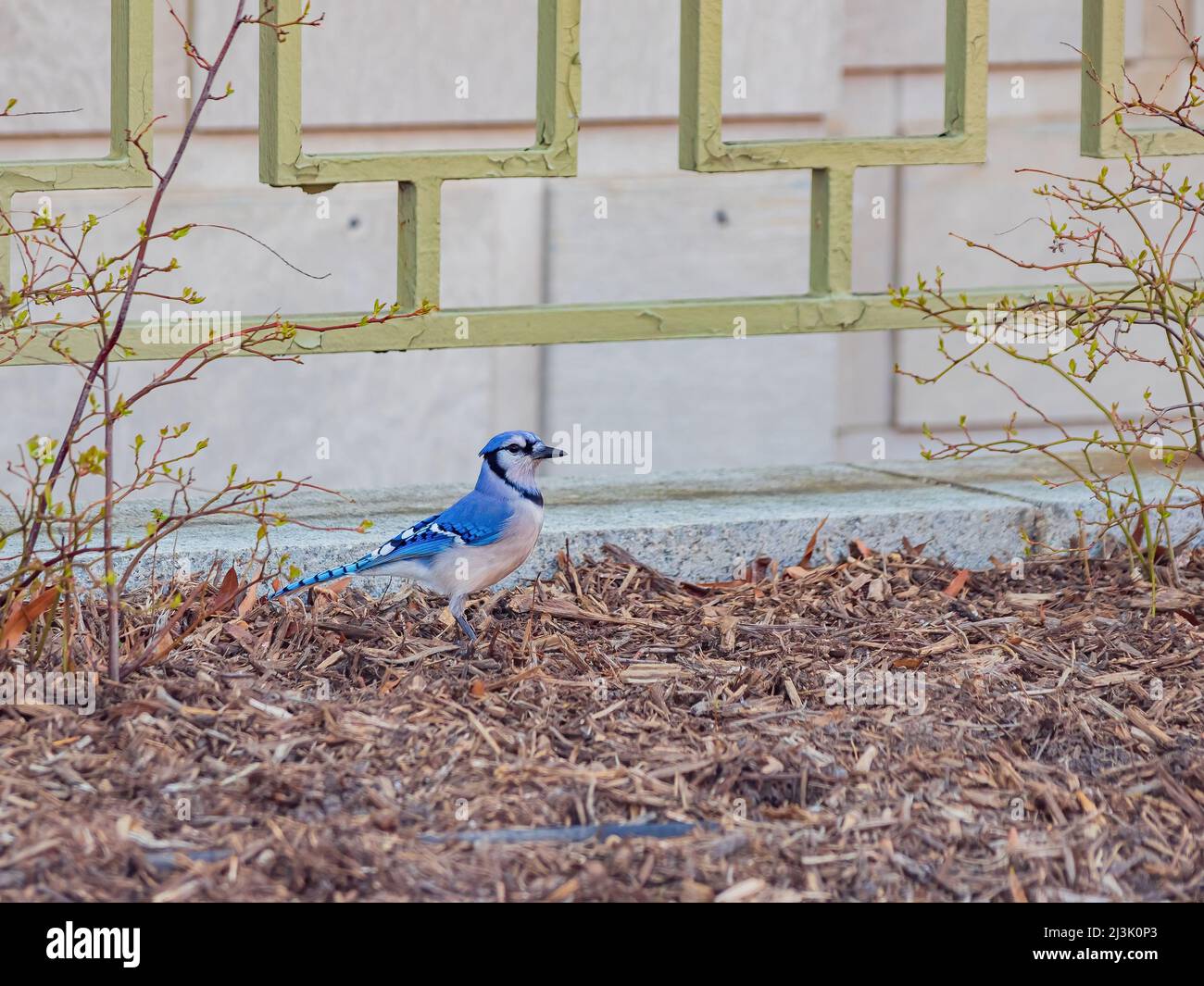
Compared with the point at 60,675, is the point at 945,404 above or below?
above

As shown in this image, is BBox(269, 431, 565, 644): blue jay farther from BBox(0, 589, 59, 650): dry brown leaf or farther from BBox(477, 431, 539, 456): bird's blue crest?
BBox(0, 589, 59, 650): dry brown leaf

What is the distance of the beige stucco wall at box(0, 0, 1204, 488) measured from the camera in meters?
6.39

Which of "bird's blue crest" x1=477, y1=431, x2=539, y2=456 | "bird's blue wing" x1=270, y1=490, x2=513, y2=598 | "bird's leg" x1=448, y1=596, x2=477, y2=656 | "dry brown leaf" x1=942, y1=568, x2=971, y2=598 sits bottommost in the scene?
"bird's leg" x1=448, y1=596, x2=477, y2=656

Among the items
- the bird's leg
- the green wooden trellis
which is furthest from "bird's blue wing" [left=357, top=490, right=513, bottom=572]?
the green wooden trellis

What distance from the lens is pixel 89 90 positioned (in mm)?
6305

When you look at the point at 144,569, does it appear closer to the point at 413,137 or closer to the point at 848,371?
the point at 413,137

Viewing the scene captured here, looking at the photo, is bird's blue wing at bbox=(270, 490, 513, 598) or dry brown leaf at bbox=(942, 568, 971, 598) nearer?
bird's blue wing at bbox=(270, 490, 513, 598)

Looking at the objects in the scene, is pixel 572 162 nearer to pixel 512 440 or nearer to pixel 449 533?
pixel 512 440

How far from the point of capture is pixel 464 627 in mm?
3994

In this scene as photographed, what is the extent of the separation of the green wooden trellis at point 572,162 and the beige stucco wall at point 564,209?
1.89m

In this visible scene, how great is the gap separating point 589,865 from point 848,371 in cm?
444

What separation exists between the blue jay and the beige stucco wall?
2.53 metres
